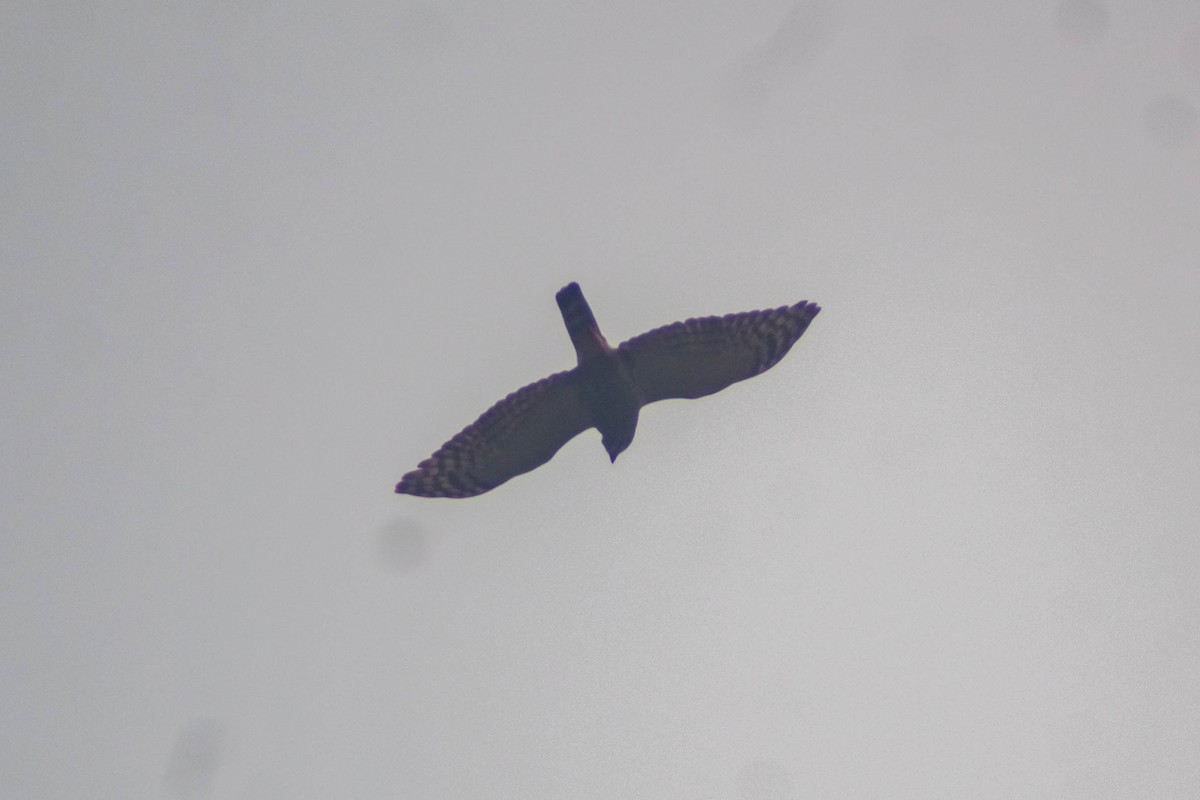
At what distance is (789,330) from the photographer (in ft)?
30.7

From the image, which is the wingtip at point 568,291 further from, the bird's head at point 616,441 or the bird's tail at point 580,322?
the bird's head at point 616,441

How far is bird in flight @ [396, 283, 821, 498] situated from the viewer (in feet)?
30.4

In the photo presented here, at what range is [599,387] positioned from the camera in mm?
9453

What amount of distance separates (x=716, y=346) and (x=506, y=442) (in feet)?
7.75

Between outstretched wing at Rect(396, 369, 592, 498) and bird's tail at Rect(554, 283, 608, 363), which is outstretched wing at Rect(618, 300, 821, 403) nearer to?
bird's tail at Rect(554, 283, 608, 363)

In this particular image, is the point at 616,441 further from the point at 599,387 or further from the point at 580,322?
the point at 580,322

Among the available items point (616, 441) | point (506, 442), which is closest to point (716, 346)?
point (616, 441)

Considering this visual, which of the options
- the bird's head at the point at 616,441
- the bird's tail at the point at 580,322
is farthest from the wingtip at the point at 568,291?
the bird's head at the point at 616,441

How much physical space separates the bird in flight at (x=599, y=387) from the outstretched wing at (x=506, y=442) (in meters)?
0.01

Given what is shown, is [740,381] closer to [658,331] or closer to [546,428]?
[658,331]

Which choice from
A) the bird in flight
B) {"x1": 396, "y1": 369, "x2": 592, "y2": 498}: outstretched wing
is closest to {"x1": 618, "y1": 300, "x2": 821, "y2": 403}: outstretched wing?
the bird in flight

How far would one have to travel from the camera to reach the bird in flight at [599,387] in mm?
9273

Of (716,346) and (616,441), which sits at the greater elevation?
(716,346)

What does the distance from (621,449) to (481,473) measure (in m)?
1.49
